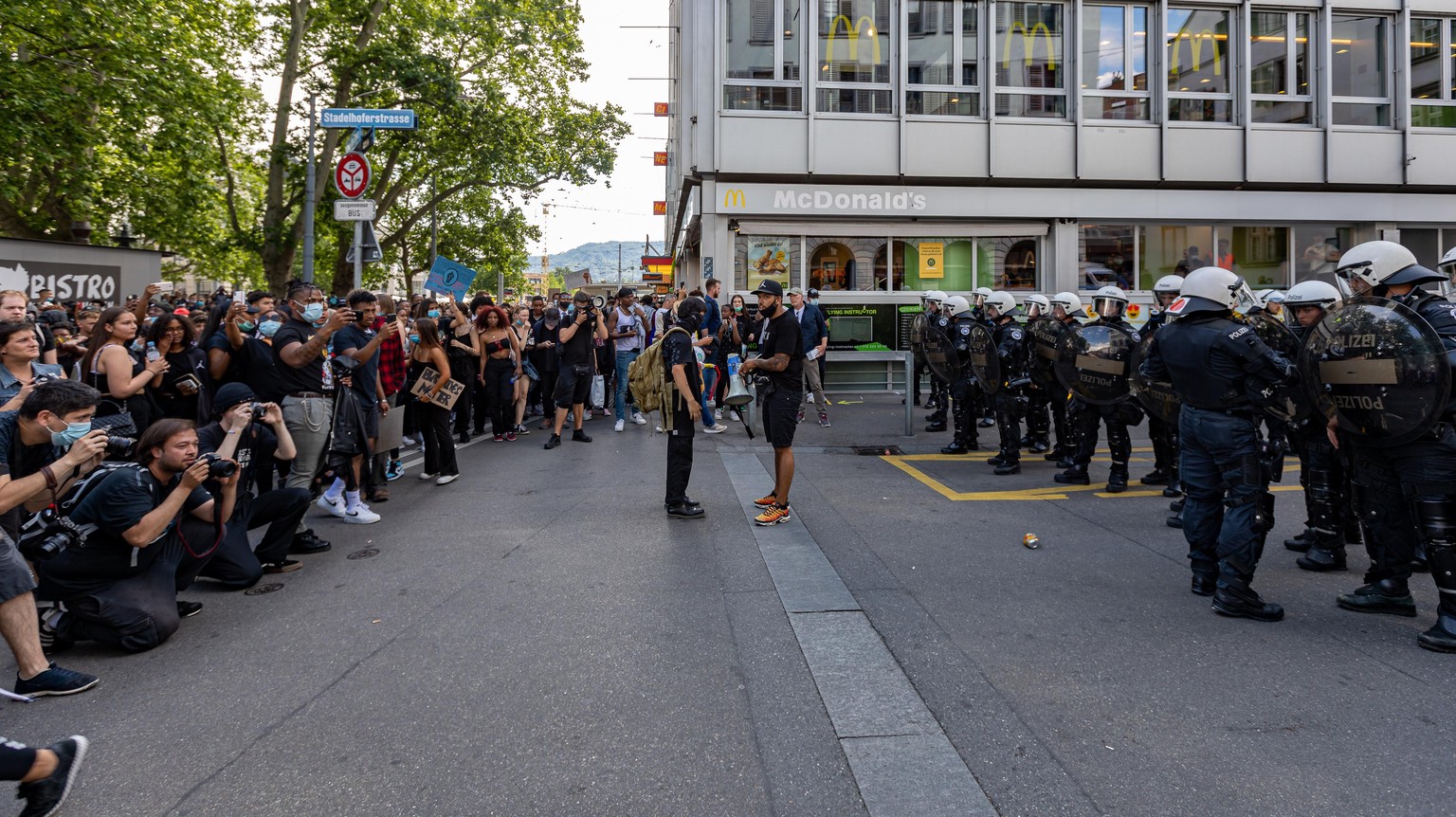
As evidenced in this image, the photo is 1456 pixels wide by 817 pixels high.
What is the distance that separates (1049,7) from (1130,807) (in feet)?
61.9

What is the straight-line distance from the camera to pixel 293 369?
21.7 feet

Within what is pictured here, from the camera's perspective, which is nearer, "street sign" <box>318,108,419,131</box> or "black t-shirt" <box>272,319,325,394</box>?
"black t-shirt" <box>272,319,325,394</box>

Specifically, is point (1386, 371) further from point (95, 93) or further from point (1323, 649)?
point (95, 93)

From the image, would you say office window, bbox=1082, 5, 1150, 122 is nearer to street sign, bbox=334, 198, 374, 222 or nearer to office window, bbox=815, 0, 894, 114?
office window, bbox=815, 0, 894, 114

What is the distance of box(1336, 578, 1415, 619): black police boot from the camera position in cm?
479

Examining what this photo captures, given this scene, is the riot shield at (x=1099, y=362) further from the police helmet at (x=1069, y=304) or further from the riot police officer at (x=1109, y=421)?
the police helmet at (x=1069, y=304)

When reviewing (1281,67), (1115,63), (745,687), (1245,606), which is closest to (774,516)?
(745,687)

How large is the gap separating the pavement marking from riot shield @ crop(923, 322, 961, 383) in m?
5.19

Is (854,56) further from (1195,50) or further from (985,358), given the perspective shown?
(985,358)

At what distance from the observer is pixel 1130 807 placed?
2881mm

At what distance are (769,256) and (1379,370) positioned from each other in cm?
1414

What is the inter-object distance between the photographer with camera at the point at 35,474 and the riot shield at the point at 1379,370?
5.83m

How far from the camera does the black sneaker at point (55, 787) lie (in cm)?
276

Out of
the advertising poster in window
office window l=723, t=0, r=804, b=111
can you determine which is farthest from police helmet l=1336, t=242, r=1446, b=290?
office window l=723, t=0, r=804, b=111
